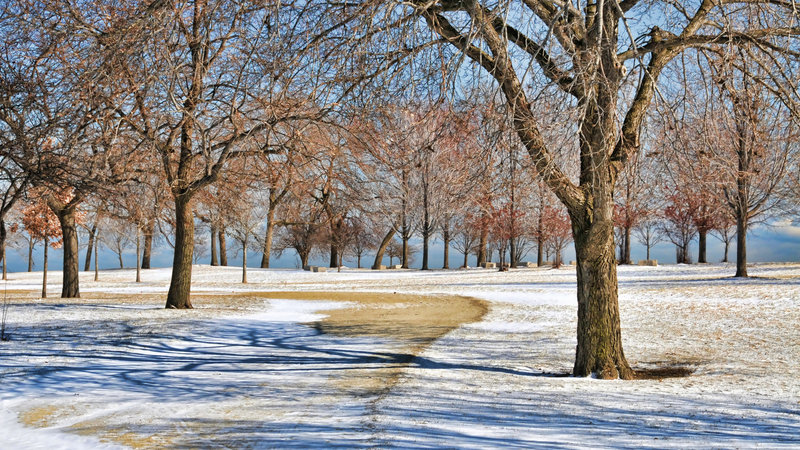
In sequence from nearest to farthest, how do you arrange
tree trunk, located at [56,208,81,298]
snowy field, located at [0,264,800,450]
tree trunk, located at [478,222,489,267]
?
snowy field, located at [0,264,800,450] → tree trunk, located at [56,208,81,298] → tree trunk, located at [478,222,489,267]

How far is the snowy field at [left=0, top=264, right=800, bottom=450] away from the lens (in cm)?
575

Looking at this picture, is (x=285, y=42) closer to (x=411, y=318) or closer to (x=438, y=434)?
(x=438, y=434)

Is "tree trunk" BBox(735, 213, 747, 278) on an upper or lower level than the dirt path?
upper

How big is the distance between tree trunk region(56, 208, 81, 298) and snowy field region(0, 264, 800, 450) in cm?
377

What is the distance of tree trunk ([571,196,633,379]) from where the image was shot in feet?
26.9

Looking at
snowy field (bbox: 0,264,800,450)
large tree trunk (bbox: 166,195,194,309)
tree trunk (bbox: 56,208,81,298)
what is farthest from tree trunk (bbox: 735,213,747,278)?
tree trunk (bbox: 56,208,81,298)

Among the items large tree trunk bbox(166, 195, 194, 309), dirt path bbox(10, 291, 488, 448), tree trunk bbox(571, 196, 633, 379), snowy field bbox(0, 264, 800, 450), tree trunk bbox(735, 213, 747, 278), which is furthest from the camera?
tree trunk bbox(735, 213, 747, 278)

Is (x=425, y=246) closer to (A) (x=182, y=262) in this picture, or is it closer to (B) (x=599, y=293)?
(A) (x=182, y=262)

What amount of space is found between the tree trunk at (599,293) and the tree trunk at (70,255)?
53.4ft

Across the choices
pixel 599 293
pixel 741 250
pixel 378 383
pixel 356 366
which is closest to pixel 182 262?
pixel 356 366

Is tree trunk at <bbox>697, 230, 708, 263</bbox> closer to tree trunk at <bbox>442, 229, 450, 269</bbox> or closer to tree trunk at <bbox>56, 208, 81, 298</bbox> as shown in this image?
tree trunk at <bbox>442, 229, 450, 269</bbox>

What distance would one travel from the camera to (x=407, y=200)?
37.1 meters

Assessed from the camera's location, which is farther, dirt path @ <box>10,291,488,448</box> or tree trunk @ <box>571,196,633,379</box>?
tree trunk @ <box>571,196,633,379</box>

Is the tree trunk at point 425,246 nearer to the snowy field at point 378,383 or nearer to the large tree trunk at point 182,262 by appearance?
the snowy field at point 378,383
